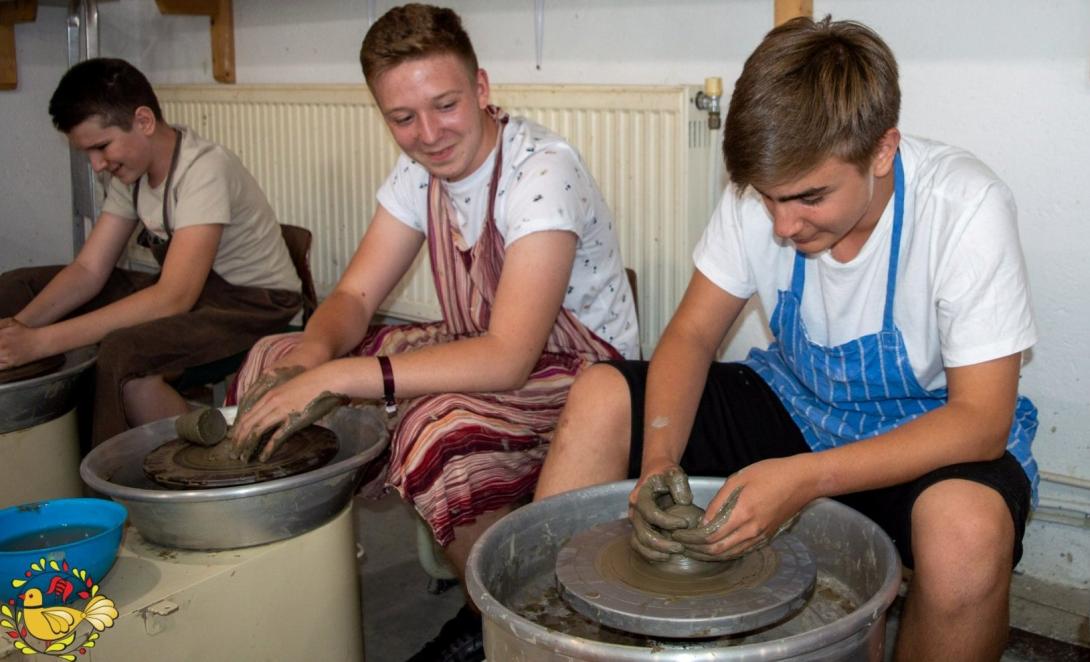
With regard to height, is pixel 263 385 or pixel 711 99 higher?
pixel 711 99

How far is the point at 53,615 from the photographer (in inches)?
52.4

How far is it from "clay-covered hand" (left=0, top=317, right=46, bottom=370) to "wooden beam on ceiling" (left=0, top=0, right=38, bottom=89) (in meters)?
2.02

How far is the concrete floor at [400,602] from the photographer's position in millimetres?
1921

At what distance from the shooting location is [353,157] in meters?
3.25

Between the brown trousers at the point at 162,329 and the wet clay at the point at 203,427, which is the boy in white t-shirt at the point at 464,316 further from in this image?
the brown trousers at the point at 162,329

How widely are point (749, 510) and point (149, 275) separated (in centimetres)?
200

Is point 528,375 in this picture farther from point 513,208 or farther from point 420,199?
point 420,199

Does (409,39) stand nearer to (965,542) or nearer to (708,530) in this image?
(708,530)

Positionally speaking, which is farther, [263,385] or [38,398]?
[38,398]

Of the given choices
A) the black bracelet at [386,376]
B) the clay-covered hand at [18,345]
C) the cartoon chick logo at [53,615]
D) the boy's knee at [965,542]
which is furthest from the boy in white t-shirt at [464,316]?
the boy's knee at [965,542]

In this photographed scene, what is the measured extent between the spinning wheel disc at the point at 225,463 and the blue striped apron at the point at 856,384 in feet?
2.35

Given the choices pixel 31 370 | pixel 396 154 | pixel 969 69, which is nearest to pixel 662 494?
pixel 969 69

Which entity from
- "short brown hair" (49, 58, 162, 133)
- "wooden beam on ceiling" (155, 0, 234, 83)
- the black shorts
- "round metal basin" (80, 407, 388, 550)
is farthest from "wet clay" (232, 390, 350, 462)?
"wooden beam on ceiling" (155, 0, 234, 83)

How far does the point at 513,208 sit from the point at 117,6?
9.24ft
